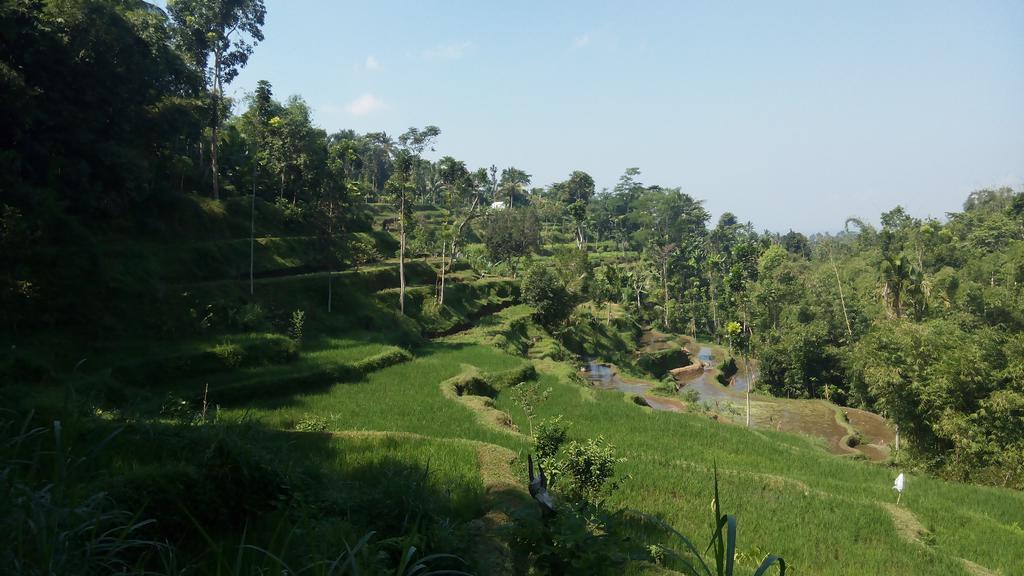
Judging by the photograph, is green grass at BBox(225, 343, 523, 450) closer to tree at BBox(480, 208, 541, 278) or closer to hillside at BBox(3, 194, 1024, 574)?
hillside at BBox(3, 194, 1024, 574)

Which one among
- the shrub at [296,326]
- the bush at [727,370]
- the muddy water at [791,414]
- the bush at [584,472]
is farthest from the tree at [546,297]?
the bush at [584,472]

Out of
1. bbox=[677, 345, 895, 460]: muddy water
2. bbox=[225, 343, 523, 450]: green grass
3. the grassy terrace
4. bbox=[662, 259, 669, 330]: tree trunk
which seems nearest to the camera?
the grassy terrace

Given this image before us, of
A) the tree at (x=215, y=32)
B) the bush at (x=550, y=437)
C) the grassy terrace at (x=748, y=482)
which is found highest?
the tree at (x=215, y=32)

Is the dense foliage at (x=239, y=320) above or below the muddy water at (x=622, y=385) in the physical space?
above

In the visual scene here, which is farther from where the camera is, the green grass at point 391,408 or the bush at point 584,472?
the green grass at point 391,408

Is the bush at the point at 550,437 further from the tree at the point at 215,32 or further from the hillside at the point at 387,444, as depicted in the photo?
the tree at the point at 215,32

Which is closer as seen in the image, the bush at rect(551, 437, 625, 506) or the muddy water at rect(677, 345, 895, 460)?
the bush at rect(551, 437, 625, 506)

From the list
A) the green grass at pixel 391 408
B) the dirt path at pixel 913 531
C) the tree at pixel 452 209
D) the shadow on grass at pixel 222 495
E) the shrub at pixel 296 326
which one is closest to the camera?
the shadow on grass at pixel 222 495

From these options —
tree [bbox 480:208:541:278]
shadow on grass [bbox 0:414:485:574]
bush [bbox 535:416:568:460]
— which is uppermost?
tree [bbox 480:208:541:278]

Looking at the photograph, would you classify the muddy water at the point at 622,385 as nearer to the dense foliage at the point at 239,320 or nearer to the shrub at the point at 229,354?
the dense foliage at the point at 239,320

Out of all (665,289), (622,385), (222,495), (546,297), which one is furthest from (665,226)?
(222,495)

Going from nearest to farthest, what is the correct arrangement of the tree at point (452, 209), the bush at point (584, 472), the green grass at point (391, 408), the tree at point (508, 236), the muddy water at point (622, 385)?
the bush at point (584, 472), the green grass at point (391, 408), the muddy water at point (622, 385), the tree at point (452, 209), the tree at point (508, 236)

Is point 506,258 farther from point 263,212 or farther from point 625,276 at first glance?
point 263,212

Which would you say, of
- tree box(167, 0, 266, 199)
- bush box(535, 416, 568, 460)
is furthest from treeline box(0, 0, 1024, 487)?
bush box(535, 416, 568, 460)
